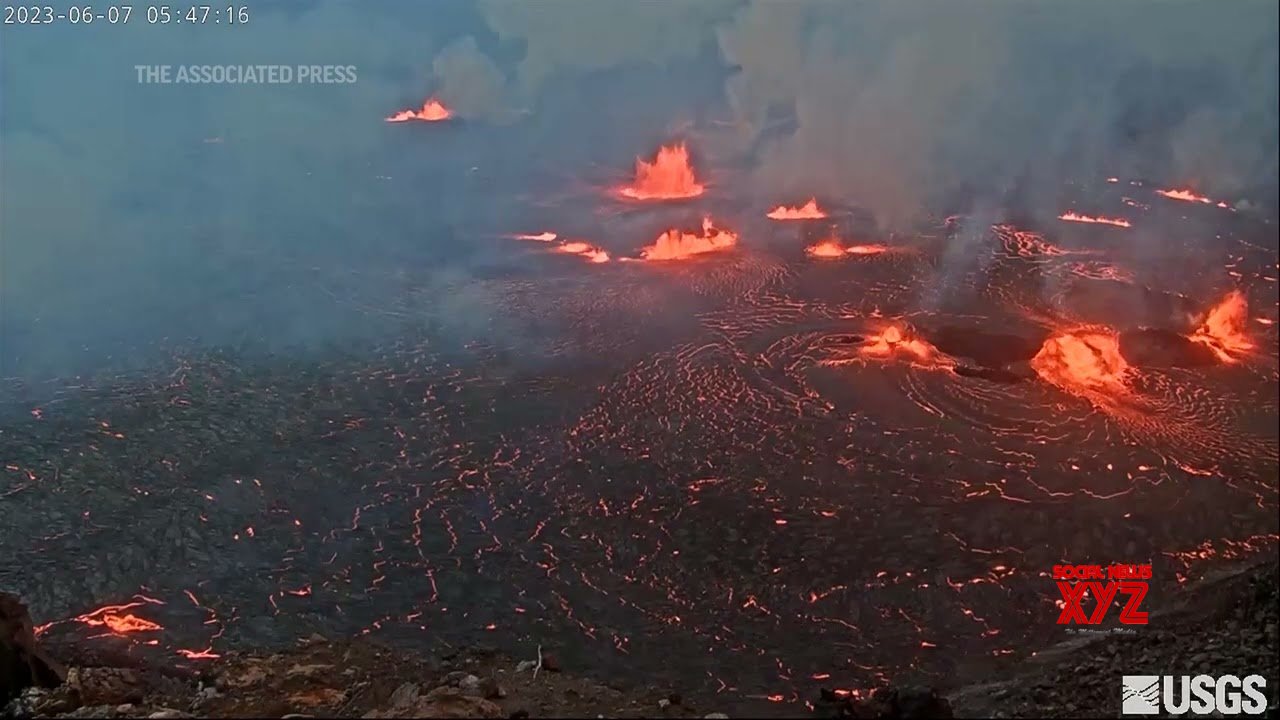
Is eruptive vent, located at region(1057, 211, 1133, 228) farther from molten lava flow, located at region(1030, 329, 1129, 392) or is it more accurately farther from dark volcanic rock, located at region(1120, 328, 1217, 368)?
molten lava flow, located at region(1030, 329, 1129, 392)

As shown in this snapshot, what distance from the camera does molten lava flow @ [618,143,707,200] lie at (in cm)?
3712

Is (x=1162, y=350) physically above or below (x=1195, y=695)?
above

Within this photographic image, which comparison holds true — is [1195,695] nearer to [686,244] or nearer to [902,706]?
[902,706]

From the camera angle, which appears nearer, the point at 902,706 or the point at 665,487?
the point at 902,706

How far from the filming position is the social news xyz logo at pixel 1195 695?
11078 millimetres

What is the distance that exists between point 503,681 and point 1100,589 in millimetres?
9247

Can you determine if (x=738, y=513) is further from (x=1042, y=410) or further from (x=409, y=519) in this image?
(x=1042, y=410)

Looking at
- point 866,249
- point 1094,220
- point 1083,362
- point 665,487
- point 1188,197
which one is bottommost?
point 665,487

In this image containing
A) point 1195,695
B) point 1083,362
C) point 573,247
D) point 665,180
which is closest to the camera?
point 1195,695

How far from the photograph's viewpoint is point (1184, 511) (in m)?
16.5

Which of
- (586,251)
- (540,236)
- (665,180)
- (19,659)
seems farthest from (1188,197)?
(19,659)

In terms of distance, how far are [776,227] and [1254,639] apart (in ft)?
73.7

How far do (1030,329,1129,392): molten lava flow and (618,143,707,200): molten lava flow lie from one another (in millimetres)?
17248

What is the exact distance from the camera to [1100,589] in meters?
14.8
